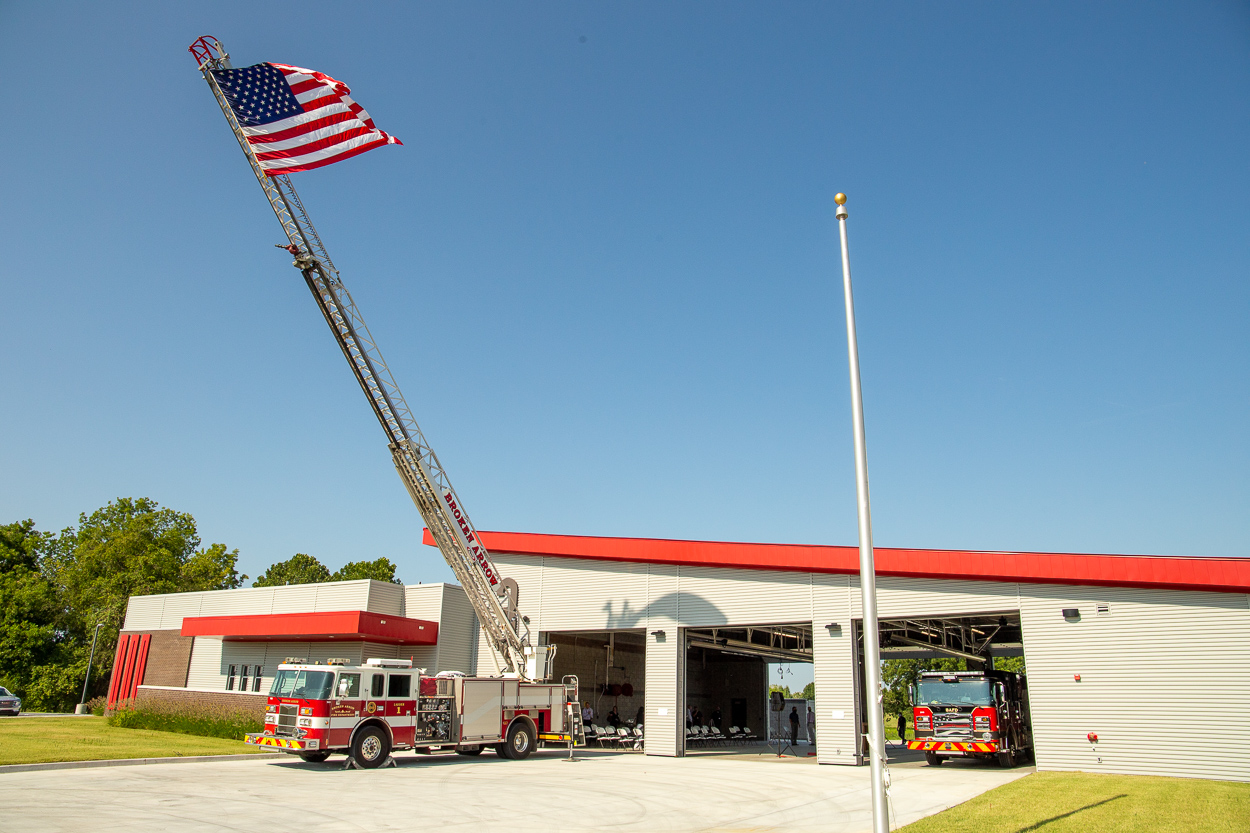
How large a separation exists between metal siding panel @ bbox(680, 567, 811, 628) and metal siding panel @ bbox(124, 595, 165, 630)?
82.7 ft

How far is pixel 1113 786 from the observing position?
54.2 feet

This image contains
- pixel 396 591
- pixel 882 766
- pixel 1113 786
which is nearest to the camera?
pixel 882 766

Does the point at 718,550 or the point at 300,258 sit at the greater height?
the point at 300,258

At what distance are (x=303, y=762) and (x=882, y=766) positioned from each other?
16.3 metres

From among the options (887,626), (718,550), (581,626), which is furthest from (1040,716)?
(581,626)

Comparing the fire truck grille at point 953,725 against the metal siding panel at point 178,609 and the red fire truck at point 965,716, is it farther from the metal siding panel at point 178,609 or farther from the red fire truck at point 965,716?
the metal siding panel at point 178,609

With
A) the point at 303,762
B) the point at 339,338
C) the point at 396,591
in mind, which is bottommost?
the point at 303,762

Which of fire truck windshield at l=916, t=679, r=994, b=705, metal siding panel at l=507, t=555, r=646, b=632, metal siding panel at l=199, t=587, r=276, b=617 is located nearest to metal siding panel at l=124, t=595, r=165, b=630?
metal siding panel at l=199, t=587, r=276, b=617

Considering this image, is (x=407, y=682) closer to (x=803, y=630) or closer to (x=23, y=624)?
(x=803, y=630)

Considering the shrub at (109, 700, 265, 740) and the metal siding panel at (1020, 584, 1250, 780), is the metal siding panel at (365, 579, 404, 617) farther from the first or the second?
the metal siding panel at (1020, 584, 1250, 780)

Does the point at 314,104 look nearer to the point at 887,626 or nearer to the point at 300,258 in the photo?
the point at 300,258

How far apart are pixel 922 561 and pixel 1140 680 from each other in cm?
566

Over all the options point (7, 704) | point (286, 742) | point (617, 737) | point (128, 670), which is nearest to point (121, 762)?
point (286, 742)

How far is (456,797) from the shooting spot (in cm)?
1438
